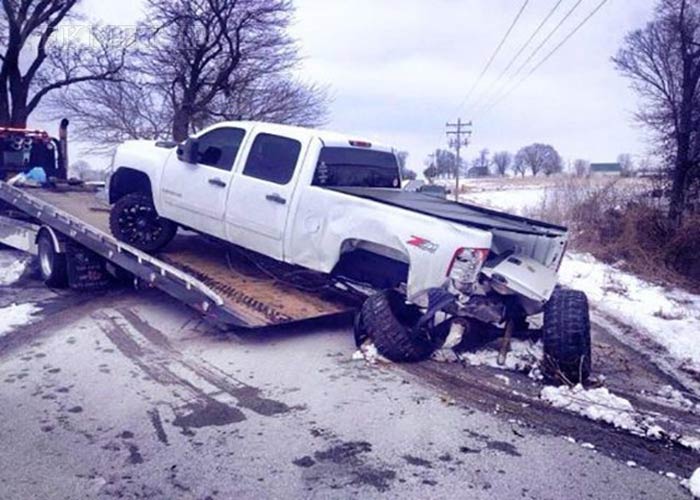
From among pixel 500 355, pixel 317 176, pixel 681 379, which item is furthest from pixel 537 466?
pixel 317 176

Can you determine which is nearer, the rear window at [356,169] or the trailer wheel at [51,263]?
the rear window at [356,169]

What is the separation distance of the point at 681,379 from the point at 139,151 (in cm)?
680

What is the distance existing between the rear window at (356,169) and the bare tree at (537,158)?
94.6m

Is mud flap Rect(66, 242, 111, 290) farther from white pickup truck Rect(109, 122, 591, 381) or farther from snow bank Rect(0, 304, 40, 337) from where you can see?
white pickup truck Rect(109, 122, 591, 381)

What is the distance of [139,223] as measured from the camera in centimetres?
801

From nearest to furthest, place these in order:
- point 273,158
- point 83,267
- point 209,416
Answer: point 209,416 → point 273,158 → point 83,267

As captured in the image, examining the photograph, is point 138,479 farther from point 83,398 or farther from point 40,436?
point 83,398

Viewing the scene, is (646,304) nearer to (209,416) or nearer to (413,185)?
(413,185)

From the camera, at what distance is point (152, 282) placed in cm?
698

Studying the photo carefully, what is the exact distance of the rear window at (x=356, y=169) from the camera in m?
6.77

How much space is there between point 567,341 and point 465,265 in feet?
3.54

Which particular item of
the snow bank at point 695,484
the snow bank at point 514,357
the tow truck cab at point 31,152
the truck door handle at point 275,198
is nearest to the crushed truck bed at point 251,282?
the truck door handle at point 275,198

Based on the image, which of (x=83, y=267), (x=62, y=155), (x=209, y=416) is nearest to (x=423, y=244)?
(x=209, y=416)

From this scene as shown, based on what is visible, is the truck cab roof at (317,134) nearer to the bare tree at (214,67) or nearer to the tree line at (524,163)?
the bare tree at (214,67)
